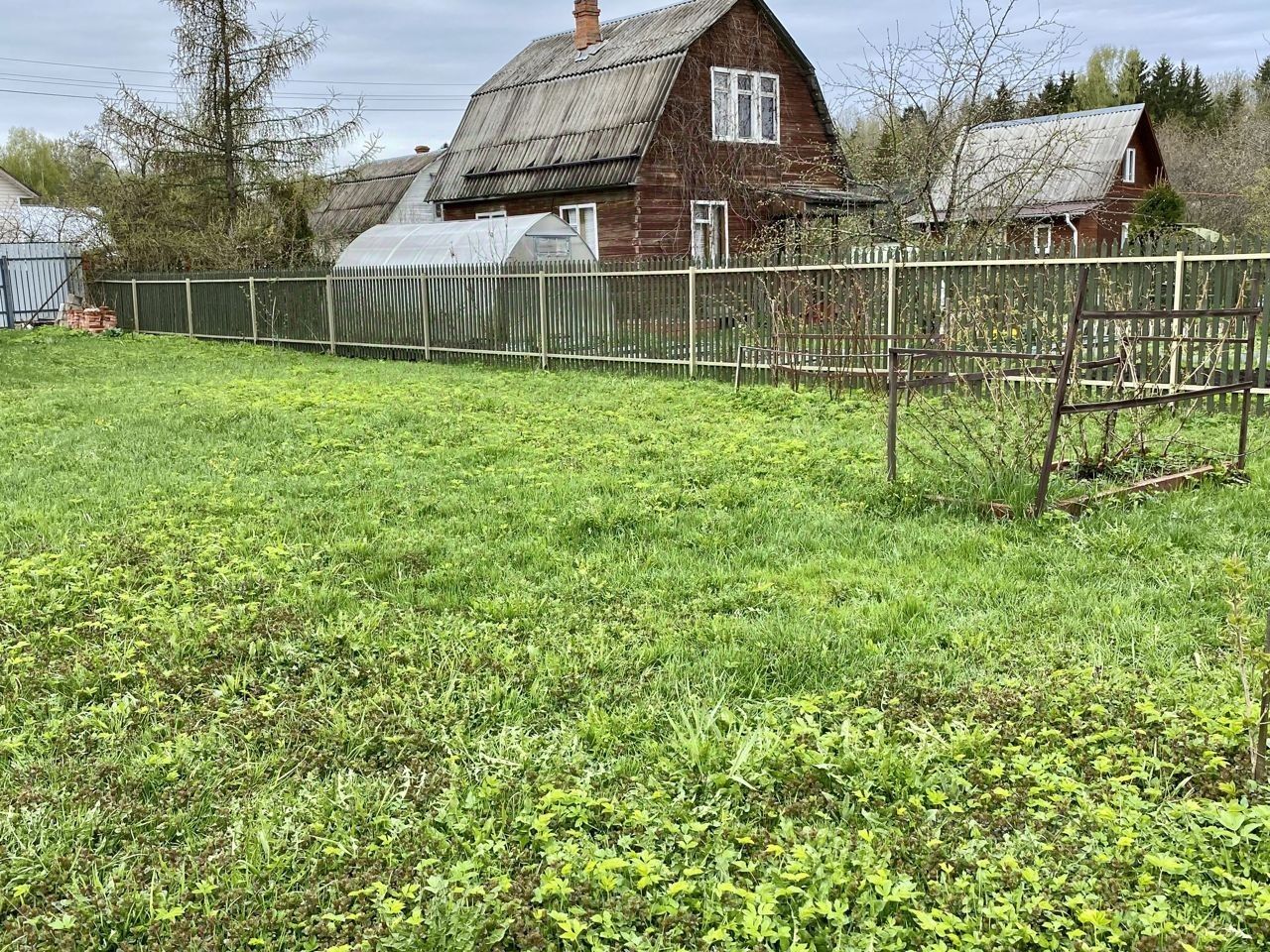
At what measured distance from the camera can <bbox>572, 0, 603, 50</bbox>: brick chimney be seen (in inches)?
1083

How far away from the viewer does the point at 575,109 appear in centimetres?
2533

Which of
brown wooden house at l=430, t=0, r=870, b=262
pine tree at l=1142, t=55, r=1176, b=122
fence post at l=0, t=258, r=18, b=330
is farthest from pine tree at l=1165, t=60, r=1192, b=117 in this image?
fence post at l=0, t=258, r=18, b=330

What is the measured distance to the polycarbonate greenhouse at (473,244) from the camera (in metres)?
21.0

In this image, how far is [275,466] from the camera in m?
7.84

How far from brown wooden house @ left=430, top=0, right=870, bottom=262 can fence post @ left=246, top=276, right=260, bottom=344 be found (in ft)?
23.4

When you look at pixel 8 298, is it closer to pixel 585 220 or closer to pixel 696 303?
pixel 585 220

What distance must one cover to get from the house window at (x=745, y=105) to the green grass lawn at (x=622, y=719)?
65.2 ft

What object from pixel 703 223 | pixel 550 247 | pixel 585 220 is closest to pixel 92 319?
pixel 550 247

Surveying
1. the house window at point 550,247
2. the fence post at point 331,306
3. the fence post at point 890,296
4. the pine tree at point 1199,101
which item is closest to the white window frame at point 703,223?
the house window at point 550,247

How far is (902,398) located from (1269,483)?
5055 millimetres

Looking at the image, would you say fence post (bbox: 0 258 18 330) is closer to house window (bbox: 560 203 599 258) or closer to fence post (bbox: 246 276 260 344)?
fence post (bbox: 246 276 260 344)

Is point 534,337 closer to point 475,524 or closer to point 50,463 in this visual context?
point 50,463

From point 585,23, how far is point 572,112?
12.4 ft

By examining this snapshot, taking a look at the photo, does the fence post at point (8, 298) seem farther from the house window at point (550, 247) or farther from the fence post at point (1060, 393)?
the fence post at point (1060, 393)
